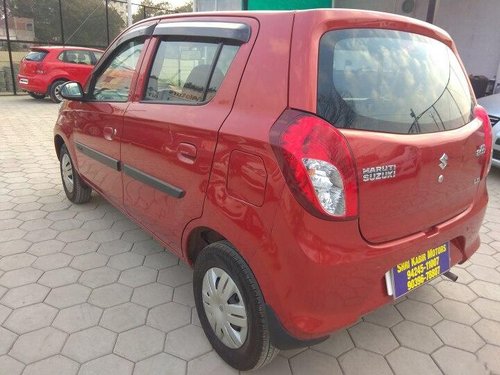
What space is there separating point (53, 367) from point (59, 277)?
89cm

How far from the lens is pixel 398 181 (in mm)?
1699

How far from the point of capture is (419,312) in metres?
2.54

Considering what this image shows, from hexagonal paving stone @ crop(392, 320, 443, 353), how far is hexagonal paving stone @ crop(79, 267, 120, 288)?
1.87 metres

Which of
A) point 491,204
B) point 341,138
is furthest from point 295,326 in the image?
point 491,204

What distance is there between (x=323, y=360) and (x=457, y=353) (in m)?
0.73

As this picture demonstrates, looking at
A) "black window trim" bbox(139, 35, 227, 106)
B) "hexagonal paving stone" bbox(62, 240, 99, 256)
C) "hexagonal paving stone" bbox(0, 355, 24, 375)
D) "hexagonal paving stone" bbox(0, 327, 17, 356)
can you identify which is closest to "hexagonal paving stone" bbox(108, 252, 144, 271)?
"hexagonal paving stone" bbox(62, 240, 99, 256)

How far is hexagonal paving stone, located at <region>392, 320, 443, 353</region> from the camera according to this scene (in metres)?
2.25

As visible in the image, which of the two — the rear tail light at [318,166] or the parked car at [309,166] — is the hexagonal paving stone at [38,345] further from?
the rear tail light at [318,166]

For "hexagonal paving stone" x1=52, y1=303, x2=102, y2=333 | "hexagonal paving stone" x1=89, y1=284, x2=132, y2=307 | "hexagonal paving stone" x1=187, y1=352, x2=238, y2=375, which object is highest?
"hexagonal paving stone" x1=89, y1=284, x2=132, y2=307

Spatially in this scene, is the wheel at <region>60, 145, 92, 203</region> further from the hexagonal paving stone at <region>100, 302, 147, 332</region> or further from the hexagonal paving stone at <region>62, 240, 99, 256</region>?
the hexagonal paving stone at <region>100, 302, 147, 332</region>

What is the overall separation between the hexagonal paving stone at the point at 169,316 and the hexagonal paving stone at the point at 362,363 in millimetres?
922

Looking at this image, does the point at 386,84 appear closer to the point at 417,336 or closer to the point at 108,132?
the point at 417,336

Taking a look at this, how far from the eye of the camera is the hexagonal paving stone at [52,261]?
2949mm

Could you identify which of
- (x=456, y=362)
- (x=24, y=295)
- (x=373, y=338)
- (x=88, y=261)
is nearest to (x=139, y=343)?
(x=24, y=295)
